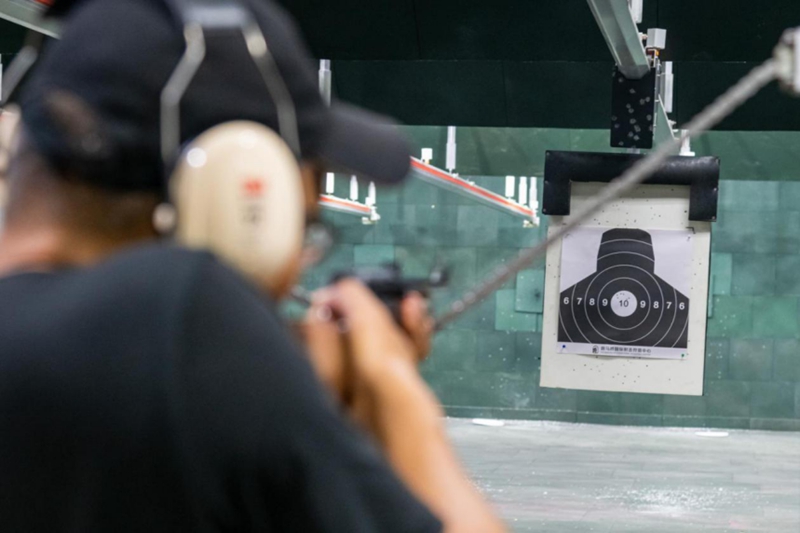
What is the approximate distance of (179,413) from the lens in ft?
1.99

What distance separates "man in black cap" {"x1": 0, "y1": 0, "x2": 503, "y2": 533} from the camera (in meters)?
0.61

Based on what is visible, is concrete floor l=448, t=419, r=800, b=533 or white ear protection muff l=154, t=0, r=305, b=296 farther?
concrete floor l=448, t=419, r=800, b=533

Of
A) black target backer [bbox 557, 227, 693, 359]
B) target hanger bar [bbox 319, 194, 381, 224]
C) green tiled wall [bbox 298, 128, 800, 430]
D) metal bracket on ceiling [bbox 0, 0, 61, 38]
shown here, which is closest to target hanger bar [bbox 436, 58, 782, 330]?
metal bracket on ceiling [bbox 0, 0, 61, 38]

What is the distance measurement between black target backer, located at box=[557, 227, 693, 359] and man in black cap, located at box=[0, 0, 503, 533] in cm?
681

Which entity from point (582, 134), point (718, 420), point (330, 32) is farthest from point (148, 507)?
point (718, 420)

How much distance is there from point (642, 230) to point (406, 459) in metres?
7.01

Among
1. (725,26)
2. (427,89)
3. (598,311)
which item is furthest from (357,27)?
(598,311)

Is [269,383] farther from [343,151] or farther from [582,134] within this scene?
[582,134]

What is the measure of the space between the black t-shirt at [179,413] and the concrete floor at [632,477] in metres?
6.63

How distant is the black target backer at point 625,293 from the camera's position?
24.8 feet

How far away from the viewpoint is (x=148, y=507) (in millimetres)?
631

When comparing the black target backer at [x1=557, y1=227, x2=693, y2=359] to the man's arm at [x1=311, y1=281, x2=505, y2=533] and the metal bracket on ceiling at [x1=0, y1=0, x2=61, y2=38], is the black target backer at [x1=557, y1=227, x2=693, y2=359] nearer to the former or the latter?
the metal bracket on ceiling at [x1=0, y1=0, x2=61, y2=38]

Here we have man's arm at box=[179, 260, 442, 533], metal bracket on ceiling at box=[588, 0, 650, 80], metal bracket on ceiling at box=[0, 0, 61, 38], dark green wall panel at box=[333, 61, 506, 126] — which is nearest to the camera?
man's arm at box=[179, 260, 442, 533]

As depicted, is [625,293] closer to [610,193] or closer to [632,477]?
[632,477]
